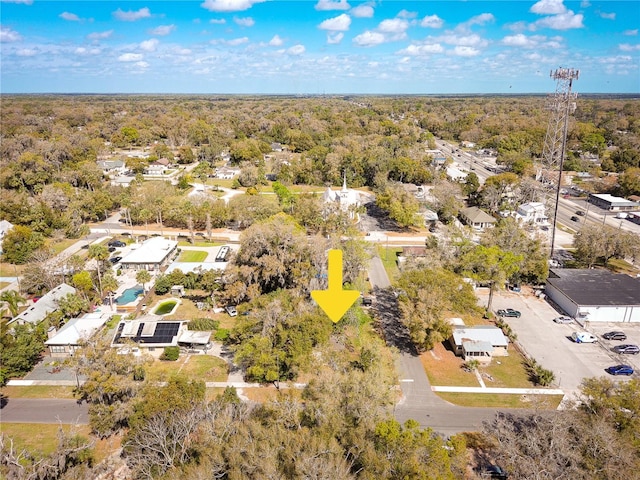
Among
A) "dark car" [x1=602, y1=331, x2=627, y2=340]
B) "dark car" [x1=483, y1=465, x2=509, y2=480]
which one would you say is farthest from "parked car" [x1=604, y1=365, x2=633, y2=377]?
"dark car" [x1=483, y1=465, x2=509, y2=480]

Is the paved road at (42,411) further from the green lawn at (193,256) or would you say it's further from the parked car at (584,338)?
the parked car at (584,338)

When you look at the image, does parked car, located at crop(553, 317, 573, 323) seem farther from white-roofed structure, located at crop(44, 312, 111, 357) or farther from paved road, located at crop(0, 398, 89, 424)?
white-roofed structure, located at crop(44, 312, 111, 357)

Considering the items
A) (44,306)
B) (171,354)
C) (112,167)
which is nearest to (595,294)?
(171,354)

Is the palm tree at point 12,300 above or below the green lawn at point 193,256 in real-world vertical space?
above

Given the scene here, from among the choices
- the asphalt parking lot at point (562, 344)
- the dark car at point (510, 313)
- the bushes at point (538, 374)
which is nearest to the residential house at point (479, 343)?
the bushes at point (538, 374)

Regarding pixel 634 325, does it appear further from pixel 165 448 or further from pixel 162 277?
pixel 162 277

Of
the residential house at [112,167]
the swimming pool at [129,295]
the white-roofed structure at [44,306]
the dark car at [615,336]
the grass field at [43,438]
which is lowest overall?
the grass field at [43,438]

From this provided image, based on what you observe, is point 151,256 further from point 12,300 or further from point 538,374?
point 538,374
